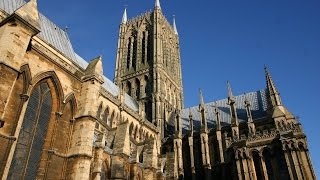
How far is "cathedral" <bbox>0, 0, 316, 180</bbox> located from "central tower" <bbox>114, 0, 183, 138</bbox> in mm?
193

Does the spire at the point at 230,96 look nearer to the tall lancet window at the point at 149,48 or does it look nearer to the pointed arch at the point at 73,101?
the tall lancet window at the point at 149,48

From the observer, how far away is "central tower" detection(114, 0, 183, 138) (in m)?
37.7

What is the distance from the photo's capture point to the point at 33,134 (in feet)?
40.5

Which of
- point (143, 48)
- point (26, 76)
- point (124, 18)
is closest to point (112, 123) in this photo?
point (26, 76)

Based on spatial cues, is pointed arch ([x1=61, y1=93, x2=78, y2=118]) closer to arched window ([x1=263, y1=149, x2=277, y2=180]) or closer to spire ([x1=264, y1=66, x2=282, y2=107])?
arched window ([x1=263, y1=149, x2=277, y2=180])

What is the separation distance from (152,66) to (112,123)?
15519mm

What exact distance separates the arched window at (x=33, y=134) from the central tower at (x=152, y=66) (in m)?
22.3

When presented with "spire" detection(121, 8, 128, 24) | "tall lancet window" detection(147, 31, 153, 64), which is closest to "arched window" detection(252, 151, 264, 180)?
"tall lancet window" detection(147, 31, 153, 64)

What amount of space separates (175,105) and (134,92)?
663 centimetres

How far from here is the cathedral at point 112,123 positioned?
1152cm

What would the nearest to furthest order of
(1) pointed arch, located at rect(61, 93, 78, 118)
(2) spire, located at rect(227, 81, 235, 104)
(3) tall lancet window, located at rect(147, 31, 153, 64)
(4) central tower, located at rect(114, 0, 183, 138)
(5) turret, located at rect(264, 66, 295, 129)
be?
(1) pointed arch, located at rect(61, 93, 78, 118), (5) turret, located at rect(264, 66, 295, 129), (2) spire, located at rect(227, 81, 235, 104), (4) central tower, located at rect(114, 0, 183, 138), (3) tall lancet window, located at rect(147, 31, 153, 64)

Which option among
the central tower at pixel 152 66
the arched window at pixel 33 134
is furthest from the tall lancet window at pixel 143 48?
the arched window at pixel 33 134

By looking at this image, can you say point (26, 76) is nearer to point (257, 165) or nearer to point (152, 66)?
point (257, 165)

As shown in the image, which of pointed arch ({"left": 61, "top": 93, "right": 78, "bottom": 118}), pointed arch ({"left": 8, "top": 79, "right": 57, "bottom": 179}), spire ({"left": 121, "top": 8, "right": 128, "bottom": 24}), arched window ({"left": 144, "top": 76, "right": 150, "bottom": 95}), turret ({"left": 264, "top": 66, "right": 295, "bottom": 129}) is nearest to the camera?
pointed arch ({"left": 8, "top": 79, "right": 57, "bottom": 179})
